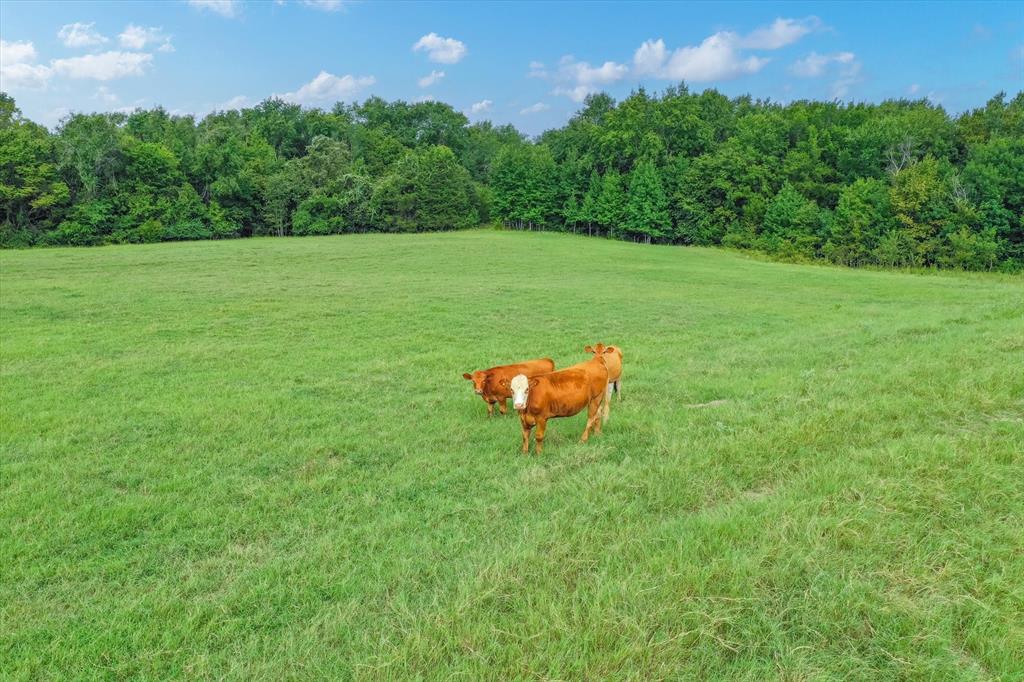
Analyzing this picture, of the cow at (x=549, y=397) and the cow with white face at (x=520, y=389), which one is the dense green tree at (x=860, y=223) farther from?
the cow with white face at (x=520, y=389)

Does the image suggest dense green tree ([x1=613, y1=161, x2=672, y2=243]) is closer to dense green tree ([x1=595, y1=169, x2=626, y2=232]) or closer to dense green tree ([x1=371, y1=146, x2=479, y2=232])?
dense green tree ([x1=595, y1=169, x2=626, y2=232])

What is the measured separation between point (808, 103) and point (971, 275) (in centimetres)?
4296

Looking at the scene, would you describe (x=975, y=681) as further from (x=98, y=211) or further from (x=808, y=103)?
(x=808, y=103)

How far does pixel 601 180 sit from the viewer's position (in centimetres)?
6706

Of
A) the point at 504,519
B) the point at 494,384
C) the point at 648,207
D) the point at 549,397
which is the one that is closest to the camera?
the point at 504,519

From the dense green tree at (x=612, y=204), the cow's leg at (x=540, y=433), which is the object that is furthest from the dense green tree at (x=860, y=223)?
the cow's leg at (x=540, y=433)

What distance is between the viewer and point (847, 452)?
5.17 meters

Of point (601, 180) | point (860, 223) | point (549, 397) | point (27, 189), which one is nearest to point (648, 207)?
point (601, 180)

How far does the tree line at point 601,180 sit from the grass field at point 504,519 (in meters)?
44.8

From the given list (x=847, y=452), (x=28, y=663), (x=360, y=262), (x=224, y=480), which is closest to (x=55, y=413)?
(x=224, y=480)

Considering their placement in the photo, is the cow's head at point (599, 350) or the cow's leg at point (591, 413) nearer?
the cow's leg at point (591, 413)

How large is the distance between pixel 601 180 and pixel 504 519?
66.7m

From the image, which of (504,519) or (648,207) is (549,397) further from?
(648,207)

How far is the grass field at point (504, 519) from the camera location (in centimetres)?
291
